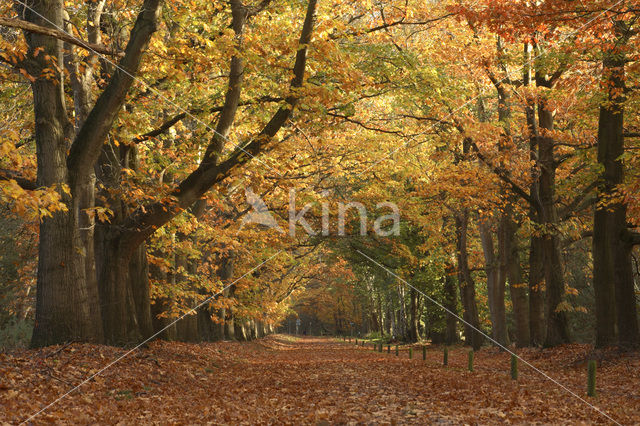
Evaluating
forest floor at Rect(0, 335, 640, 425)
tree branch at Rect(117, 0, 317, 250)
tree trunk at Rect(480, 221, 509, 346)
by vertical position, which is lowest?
forest floor at Rect(0, 335, 640, 425)

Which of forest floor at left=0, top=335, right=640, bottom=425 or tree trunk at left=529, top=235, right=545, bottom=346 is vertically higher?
tree trunk at left=529, top=235, right=545, bottom=346

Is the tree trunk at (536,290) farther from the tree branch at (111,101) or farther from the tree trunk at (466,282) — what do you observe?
the tree branch at (111,101)

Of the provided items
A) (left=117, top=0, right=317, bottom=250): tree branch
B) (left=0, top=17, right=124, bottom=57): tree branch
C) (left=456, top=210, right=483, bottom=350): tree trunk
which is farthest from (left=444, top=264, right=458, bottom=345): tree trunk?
(left=0, top=17, right=124, bottom=57): tree branch

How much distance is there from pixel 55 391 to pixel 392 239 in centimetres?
2444

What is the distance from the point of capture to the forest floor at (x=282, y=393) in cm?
865

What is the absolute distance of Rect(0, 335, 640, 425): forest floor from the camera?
8.65 metres

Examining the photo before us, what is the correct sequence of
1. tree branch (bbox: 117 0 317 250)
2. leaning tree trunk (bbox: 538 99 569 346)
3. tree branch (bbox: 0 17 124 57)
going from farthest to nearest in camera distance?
leaning tree trunk (bbox: 538 99 569 346) < tree branch (bbox: 117 0 317 250) < tree branch (bbox: 0 17 124 57)

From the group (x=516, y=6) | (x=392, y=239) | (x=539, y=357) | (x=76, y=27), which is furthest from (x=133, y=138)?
(x=392, y=239)

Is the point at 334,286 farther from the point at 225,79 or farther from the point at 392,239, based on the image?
the point at 225,79

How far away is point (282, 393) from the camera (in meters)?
12.2

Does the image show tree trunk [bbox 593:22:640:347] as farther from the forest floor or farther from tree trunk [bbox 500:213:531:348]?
tree trunk [bbox 500:213:531:348]

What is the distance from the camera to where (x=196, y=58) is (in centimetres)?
1322

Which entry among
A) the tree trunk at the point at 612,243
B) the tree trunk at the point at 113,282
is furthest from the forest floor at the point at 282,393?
Result: the tree trunk at the point at 612,243

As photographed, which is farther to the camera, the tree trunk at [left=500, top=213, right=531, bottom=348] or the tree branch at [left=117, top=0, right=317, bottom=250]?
the tree trunk at [left=500, top=213, right=531, bottom=348]
